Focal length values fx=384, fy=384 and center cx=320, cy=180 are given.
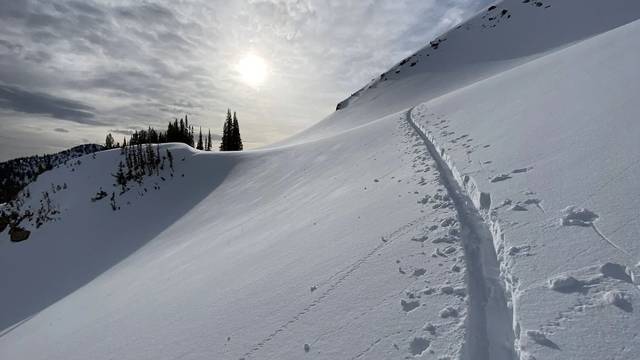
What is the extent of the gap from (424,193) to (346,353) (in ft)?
16.9

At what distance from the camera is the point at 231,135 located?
7381 centimetres

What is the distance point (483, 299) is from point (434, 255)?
123 cm

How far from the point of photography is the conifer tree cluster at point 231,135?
240ft

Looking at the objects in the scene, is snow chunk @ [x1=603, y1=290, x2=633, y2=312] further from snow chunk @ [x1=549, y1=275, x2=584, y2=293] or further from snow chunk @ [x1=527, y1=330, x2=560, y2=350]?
snow chunk @ [x1=527, y1=330, x2=560, y2=350]

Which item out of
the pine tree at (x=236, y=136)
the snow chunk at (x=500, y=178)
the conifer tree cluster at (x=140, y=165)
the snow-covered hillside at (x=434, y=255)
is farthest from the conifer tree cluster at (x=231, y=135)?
the snow chunk at (x=500, y=178)

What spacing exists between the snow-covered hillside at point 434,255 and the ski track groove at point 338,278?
3cm

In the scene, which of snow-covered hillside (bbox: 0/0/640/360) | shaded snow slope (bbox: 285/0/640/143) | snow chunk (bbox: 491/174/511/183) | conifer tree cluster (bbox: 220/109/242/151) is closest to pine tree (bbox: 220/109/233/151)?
conifer tree cluster (bbox: 220/109/242/151)

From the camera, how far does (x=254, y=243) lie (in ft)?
34.4

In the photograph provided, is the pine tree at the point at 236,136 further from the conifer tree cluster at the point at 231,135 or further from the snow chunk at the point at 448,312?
the snow chunk at the point at 448,312

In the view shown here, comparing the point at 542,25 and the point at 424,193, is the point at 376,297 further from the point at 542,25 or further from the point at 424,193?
the point at 542,25

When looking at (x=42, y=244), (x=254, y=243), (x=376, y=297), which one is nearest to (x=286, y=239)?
(x=254, y=243)

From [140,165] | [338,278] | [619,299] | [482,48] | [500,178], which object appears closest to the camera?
[619,299]

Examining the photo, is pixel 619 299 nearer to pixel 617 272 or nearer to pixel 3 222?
pixel 617 272

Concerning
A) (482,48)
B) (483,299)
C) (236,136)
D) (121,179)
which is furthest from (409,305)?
(236,136)
